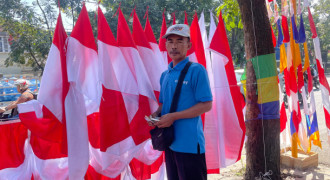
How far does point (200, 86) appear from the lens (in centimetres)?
186

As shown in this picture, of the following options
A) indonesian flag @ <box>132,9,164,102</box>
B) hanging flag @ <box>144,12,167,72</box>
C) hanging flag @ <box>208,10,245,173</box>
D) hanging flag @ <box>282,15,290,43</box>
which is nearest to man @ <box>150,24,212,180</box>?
indonesian flag @ <box>132,9,164,102</box>

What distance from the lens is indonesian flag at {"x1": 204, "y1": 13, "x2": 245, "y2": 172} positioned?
2.91 m

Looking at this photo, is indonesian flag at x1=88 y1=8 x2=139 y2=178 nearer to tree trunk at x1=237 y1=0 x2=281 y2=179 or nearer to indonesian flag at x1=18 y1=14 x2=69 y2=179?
indonesian flag at x1=18 y1=14 x2=69 y2=179

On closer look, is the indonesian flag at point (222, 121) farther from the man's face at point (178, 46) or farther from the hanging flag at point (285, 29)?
the hanging flag at point (285, 29)

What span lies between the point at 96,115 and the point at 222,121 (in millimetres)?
1315

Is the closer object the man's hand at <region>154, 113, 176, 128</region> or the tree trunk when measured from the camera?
the man's hand at <region>154, 113, 176, 128</region>

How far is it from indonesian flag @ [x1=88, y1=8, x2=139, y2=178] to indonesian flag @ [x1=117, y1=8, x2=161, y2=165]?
0.05 meters

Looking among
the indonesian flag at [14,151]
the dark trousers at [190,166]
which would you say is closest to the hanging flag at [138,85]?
the dark trousers at [190,166]

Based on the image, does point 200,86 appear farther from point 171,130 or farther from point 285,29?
point 285,29

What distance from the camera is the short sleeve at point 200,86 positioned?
1856 millimetres

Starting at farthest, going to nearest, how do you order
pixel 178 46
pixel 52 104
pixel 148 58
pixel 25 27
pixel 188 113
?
pixel 25 27
pixel 148 58
pixel 52 104
pixel 178 46
pixel 188 113

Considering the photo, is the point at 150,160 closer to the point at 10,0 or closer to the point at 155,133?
the point at 155,133

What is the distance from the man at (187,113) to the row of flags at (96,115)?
0.56m

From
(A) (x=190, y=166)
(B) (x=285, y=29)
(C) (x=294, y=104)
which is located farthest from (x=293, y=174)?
(A) (x=190, y=166)
